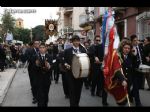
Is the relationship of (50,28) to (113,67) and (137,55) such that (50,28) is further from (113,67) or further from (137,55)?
(113,67)

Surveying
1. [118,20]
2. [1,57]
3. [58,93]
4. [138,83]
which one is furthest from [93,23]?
[138,83]

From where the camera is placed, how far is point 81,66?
9188 millimetres

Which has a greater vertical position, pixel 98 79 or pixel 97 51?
pixel 97 51

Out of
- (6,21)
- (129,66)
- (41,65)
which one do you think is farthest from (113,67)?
(6,21)

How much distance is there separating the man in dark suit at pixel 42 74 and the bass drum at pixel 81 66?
742 mm

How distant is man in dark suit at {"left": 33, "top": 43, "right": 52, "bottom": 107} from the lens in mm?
9875

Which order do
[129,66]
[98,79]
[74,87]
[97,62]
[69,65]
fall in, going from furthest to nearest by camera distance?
[98,79], [97,62], [129,66], [69,65], [74,87]

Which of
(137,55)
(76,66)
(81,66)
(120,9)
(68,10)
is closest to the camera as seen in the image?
(81,66)

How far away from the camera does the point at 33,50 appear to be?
10.6 m

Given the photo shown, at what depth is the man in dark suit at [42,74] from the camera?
32.4ft

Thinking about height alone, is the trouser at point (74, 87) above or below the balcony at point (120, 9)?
below

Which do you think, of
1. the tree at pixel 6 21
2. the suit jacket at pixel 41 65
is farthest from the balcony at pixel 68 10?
the suit jacket at pixel 41 65

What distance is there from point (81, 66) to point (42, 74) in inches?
48.6

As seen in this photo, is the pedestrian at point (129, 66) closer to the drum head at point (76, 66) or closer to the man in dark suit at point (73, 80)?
the man in dark suit at point (73, 80)
